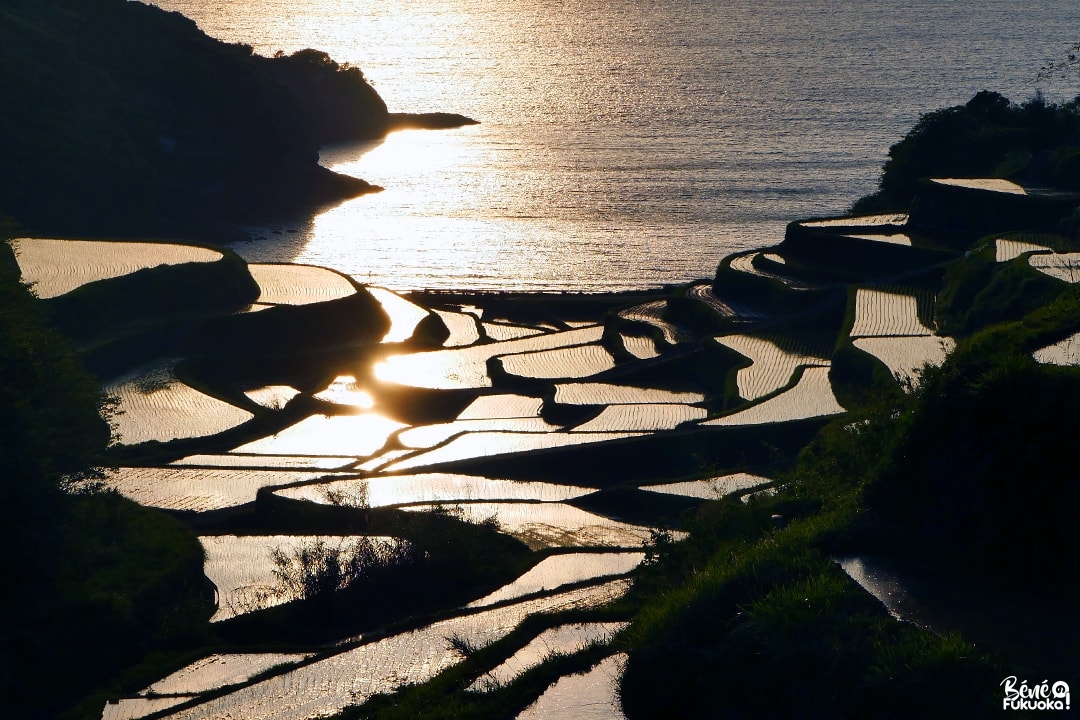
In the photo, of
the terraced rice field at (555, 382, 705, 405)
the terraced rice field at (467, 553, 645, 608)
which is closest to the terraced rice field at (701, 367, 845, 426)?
the terraced rice field at (555, 382, 705, 405)

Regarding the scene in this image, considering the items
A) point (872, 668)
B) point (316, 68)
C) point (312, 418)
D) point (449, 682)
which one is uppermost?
point (316, 68)

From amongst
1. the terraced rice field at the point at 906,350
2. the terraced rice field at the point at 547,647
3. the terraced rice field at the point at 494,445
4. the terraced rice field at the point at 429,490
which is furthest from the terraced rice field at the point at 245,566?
the terraced rice field at the point at 906,350

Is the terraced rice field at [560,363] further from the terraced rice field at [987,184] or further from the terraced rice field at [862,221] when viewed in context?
the terraced rice field at [987,184]

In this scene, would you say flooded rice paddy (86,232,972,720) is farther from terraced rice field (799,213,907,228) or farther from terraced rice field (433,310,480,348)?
terraced rice field (799,213,907,228)

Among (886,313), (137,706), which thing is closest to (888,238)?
(886,313)

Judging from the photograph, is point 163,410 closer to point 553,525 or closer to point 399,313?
point 553,525

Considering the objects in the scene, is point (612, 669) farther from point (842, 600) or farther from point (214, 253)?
point (214, 253)

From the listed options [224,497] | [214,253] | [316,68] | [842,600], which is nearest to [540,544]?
[224,497]
